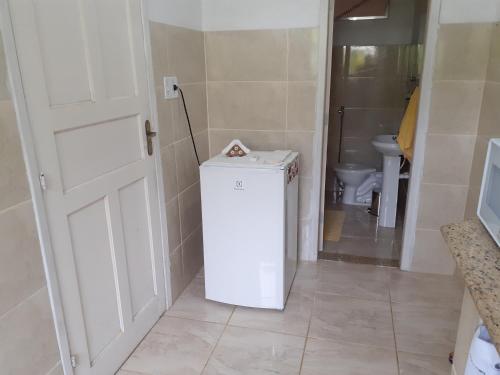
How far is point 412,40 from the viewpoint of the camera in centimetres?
397

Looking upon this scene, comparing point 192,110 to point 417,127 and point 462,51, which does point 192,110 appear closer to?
point 417,127

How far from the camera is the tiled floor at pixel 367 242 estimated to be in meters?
2.98

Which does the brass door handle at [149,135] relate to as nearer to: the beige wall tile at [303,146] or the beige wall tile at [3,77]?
the beige wall tile at [3,77]

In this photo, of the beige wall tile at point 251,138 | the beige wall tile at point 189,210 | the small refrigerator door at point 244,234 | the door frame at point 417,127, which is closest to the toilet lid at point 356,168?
the door frame at point 417,127

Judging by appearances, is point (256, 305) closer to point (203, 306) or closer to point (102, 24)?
point (203, 306)

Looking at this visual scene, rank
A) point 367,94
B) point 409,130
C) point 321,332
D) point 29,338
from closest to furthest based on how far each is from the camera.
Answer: point 29,338 < point 321,332 < point 409,130 < point 367,94

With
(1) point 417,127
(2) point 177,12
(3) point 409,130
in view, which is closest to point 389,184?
(3) point 409,130

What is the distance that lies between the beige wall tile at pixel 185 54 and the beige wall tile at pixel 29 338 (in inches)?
53.3

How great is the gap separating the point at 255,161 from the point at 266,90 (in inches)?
26.9

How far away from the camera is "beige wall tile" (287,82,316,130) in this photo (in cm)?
261

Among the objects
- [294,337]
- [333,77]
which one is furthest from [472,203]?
[333,77]

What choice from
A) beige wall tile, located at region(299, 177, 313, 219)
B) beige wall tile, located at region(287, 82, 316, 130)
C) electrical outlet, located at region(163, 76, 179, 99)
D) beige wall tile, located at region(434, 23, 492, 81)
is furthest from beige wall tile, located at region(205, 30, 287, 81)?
beige wall tile, located at region(434, 23, 492, 81)

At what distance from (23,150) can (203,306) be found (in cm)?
145

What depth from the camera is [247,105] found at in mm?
2727
